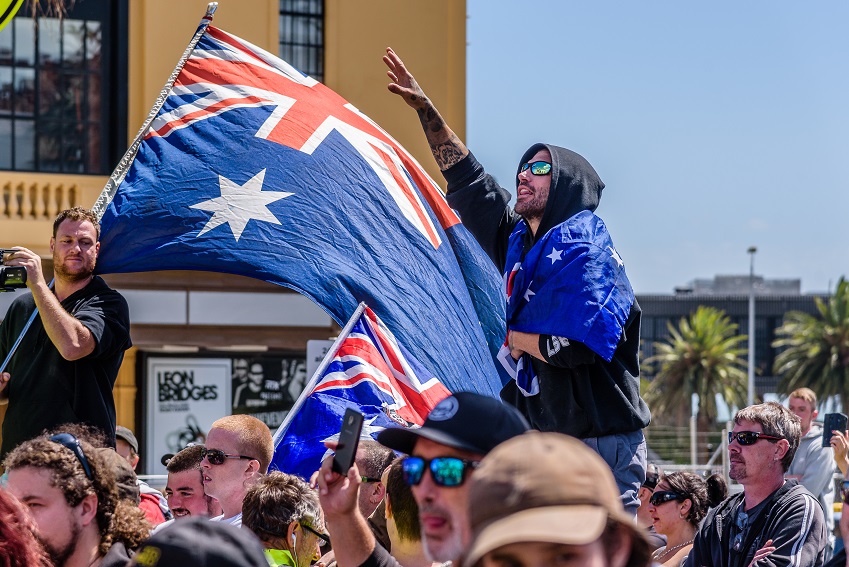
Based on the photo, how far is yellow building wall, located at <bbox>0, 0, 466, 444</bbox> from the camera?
50.5ft

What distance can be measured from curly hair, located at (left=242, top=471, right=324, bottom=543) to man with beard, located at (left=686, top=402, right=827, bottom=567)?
1.91 m

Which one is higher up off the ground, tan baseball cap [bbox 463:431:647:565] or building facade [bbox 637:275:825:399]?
tan baseball cap [bbox 463:431:647:565]

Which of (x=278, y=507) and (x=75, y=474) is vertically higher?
(x=75, y=474)

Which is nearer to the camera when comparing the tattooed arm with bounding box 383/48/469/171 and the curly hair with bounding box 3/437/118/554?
the curly hair with bounding box 3/437/118/554

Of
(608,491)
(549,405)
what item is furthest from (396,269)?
(608,491)

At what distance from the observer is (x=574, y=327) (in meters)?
4.79

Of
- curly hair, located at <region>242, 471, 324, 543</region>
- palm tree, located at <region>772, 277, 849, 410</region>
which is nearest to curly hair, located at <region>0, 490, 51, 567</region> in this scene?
curly hair, located at <region>242, 471, 324, 543</region>

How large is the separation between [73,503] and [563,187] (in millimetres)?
2266

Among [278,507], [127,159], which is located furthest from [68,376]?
[127,159]

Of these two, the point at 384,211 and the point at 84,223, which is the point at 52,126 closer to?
the point at 384,211

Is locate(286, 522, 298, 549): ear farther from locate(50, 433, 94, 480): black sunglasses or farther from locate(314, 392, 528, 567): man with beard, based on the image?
locate(314, 392, 528, 567): man with beard

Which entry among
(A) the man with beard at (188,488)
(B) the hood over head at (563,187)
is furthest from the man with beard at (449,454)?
(A) the man with beard at (188,488)

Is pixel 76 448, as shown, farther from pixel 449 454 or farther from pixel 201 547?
pixel 201 547

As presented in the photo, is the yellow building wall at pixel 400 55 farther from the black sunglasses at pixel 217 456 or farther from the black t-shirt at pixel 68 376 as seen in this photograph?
the black sunglasses at pixel 217 456
